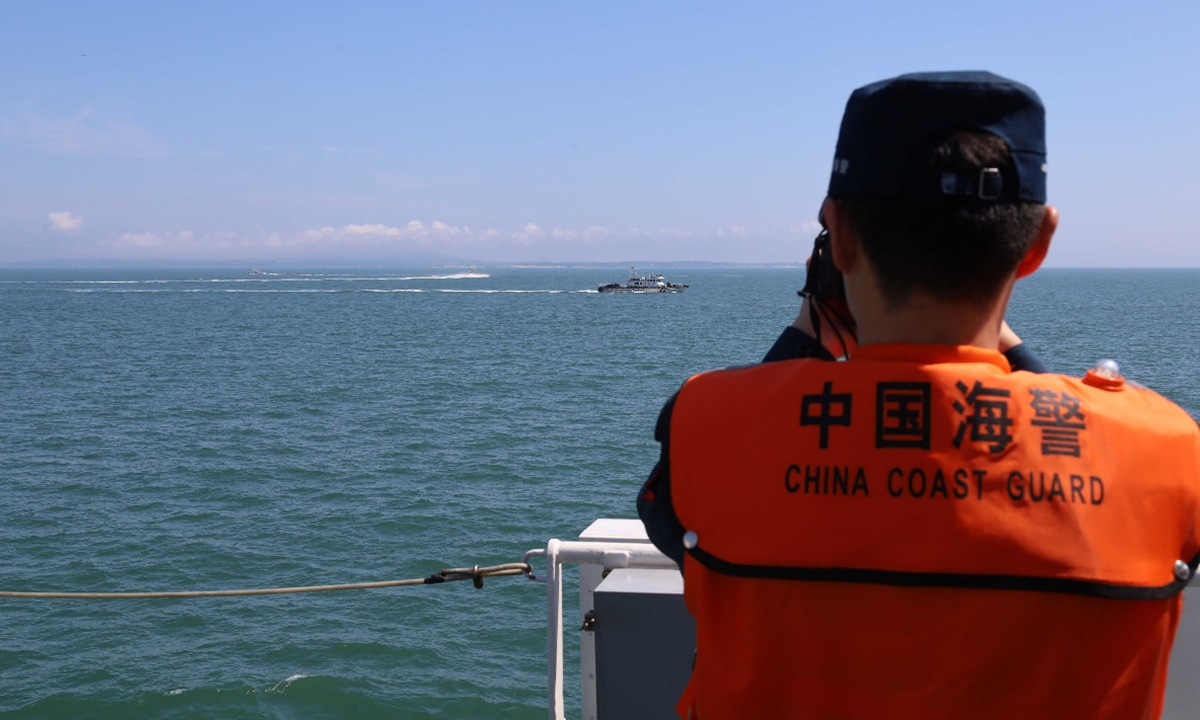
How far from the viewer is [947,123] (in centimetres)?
130

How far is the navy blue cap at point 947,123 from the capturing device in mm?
1299

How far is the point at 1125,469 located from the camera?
1.25 m

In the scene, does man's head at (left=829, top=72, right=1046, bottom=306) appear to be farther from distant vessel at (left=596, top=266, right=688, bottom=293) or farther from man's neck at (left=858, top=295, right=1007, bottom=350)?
distant vessel at (left=596, top=266, right=688, bottom=293)

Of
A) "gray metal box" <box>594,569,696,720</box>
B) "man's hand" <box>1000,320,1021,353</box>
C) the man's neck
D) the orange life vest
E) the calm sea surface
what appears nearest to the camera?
the orange life vest

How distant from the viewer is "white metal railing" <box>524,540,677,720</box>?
275 cm

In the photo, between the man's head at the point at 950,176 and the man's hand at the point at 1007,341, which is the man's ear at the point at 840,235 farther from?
the man's hand at the point at 1007,341

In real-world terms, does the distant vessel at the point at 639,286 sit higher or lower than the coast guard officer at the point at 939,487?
lower

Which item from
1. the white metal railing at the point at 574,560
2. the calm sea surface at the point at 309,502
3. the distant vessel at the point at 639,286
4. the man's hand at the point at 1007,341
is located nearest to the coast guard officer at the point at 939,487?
the man's hand at the point at 1007,341

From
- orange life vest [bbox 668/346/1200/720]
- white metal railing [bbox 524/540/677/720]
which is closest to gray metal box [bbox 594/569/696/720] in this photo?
white metal railing [bbox 524/540/677/720]

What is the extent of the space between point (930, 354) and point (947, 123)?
295 millimetres

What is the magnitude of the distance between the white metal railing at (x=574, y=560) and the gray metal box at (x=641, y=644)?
0.06 m

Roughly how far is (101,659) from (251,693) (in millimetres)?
2953

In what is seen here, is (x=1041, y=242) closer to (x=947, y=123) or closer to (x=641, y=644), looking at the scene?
(x=947, y=123)

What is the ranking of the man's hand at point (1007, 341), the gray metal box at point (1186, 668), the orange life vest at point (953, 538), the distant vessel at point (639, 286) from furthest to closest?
the distant vessel at point (639, 286) → the gray metal box at point (1186, 668) → the man's hand at point (1007, 341) → the orange life vest at point (953, 538)
